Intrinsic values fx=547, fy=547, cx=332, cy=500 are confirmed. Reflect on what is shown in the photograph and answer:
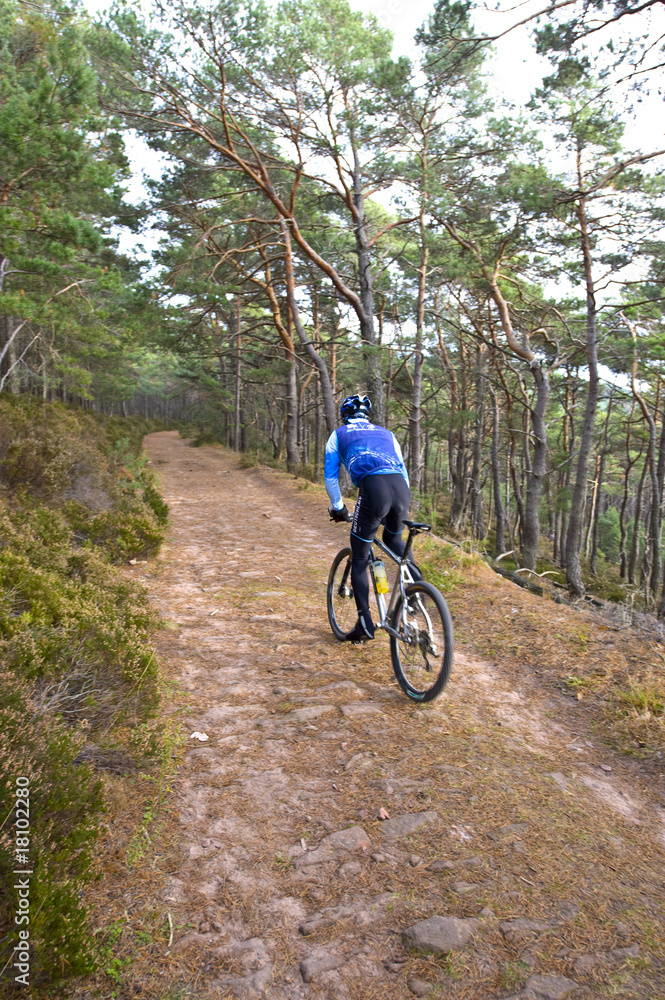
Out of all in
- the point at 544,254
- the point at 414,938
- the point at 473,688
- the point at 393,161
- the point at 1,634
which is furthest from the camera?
the point at 544,254

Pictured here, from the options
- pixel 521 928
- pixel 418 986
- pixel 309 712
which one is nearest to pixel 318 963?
pixel 418 986

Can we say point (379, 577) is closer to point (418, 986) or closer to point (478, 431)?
point (418, 986)

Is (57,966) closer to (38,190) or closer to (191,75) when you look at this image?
(38,190)

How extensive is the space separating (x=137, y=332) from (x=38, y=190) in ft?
12.5

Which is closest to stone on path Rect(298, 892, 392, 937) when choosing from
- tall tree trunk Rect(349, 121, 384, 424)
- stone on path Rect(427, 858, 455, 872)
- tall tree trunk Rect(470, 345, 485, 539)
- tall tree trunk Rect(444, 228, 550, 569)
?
stone on path Rect(427, 858, 455, 872)

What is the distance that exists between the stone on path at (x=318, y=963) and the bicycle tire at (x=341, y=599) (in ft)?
9.87

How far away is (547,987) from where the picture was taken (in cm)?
194

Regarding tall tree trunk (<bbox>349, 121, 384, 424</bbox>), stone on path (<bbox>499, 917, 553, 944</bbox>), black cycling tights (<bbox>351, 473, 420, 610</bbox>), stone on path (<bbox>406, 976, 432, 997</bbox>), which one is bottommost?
stone on path (<bbox>406, 976, 432, 997</bbox>)

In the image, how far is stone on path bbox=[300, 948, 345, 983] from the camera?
197 centimetres

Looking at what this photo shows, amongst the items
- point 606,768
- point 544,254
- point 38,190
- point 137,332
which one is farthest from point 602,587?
point 38,190

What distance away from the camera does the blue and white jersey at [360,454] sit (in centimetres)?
419

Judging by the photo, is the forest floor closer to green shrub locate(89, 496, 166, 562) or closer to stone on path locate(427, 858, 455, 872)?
stone on path locate(427, 858, 455, 872)

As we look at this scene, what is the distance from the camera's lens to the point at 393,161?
13.7 meters

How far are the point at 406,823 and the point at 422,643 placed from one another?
1.27 meters
